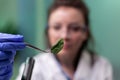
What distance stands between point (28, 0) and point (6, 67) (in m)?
1.41

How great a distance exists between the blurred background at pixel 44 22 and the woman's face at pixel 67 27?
476 mm

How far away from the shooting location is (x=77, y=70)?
1.35 metres

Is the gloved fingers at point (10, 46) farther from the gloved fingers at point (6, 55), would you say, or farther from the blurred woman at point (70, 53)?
the blurred woman at point (70, 53)

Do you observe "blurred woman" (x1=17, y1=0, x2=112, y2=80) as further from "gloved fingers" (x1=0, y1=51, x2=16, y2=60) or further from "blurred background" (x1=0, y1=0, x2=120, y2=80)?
"gloved fingers" (x1=0, y1=51, x2=16, y2=60)

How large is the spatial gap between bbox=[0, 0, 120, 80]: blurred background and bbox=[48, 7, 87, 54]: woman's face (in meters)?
0.48

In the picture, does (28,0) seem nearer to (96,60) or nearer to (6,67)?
(96,60)

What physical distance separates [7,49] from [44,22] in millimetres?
1408

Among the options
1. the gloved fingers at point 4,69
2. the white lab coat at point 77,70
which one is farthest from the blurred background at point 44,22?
the gloved fingers at point 4,69

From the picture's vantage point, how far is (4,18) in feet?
6.70

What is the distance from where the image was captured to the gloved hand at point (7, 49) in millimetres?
571

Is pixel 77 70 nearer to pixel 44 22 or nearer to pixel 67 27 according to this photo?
pixel 67 27

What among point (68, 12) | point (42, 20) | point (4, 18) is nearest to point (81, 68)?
point (68, 12)

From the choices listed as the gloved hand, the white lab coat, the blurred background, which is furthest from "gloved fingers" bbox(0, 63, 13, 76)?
the blurred background

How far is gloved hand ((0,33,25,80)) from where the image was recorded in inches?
22.5
